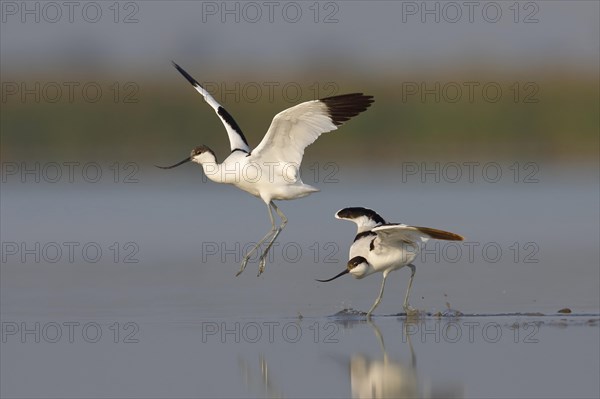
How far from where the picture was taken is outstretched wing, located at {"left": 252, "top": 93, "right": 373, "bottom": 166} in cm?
1204

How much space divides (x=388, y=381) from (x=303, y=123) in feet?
12.8

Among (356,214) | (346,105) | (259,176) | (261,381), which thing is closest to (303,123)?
(346,105)

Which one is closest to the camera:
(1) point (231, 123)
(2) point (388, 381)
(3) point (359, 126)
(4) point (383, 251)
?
(2) point (388, 381)

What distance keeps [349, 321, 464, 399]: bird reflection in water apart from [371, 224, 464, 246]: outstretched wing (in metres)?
1.45

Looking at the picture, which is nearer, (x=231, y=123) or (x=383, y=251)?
(x=383, y=251)

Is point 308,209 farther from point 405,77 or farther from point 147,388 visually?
point 405,77

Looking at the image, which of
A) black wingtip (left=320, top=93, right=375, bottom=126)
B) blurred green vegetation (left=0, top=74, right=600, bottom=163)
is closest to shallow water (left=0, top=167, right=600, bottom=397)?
black wingtip (left=320, top=93, right=375, bottom=126)

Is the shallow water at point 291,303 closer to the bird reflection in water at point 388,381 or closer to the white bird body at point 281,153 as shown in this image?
the bird reflection in water at point 388,381

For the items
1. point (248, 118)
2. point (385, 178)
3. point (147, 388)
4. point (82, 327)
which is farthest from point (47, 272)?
point (248, 118)

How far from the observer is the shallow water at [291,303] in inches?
356

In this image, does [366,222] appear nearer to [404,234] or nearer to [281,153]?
[404,234]

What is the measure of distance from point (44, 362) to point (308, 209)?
9.88 metres

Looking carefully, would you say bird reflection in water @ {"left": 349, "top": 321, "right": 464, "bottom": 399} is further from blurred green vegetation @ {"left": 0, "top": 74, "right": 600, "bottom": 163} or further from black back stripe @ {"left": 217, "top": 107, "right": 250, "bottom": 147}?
blurred green vegetation @ {"left": 0, "top": 74, "right": 600, "bottom": 163}

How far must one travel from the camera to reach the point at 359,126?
98.0ft
